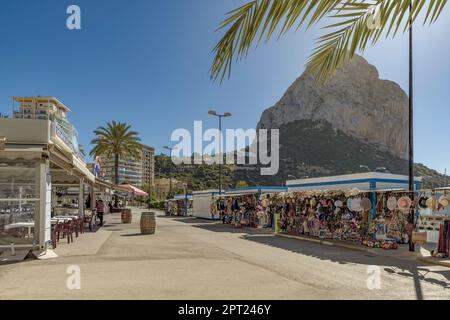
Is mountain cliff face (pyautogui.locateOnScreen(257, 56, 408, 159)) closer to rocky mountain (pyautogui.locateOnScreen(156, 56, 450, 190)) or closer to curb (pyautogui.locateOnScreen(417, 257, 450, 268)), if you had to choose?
rocky mountain (pyautogui.locateOnScreen(156, 56, 450, 190))

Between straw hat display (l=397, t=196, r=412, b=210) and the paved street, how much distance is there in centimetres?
219

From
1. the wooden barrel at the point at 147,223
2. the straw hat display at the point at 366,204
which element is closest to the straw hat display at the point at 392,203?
the straw hat display at the point at 366,204

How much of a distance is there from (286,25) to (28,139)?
37.6 ft

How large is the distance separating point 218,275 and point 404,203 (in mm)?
8516

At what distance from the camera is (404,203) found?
1428 centimetres

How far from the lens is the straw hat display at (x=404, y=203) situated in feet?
46.6

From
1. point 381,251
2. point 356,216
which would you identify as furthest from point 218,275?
point 356,216

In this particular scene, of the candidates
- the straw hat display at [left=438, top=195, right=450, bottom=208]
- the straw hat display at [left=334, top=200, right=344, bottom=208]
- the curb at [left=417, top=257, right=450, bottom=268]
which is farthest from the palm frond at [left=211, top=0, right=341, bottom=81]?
the straw hat display at [left=334, top=200, right=344, bottom=208]

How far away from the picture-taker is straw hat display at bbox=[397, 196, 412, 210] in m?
14.2

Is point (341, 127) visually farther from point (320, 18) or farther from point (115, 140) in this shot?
point (320, 18)

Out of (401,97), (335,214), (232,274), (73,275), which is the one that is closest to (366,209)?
(335,214)

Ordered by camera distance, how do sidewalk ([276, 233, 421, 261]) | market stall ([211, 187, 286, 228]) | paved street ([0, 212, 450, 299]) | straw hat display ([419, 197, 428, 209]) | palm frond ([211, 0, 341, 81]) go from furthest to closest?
market stall ([211, 187, 286, 228])
straw hat display ([419, 197, 428, 209])
sidewalk ([276, 233, 421, 261])
paved street ([0, 212, 450, 299])
palm frond ([211, 0, 341, 81])

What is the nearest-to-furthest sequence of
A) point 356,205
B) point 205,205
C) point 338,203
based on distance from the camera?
point 356,205 → point 338,203 → point 205,205

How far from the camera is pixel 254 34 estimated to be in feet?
7.97
